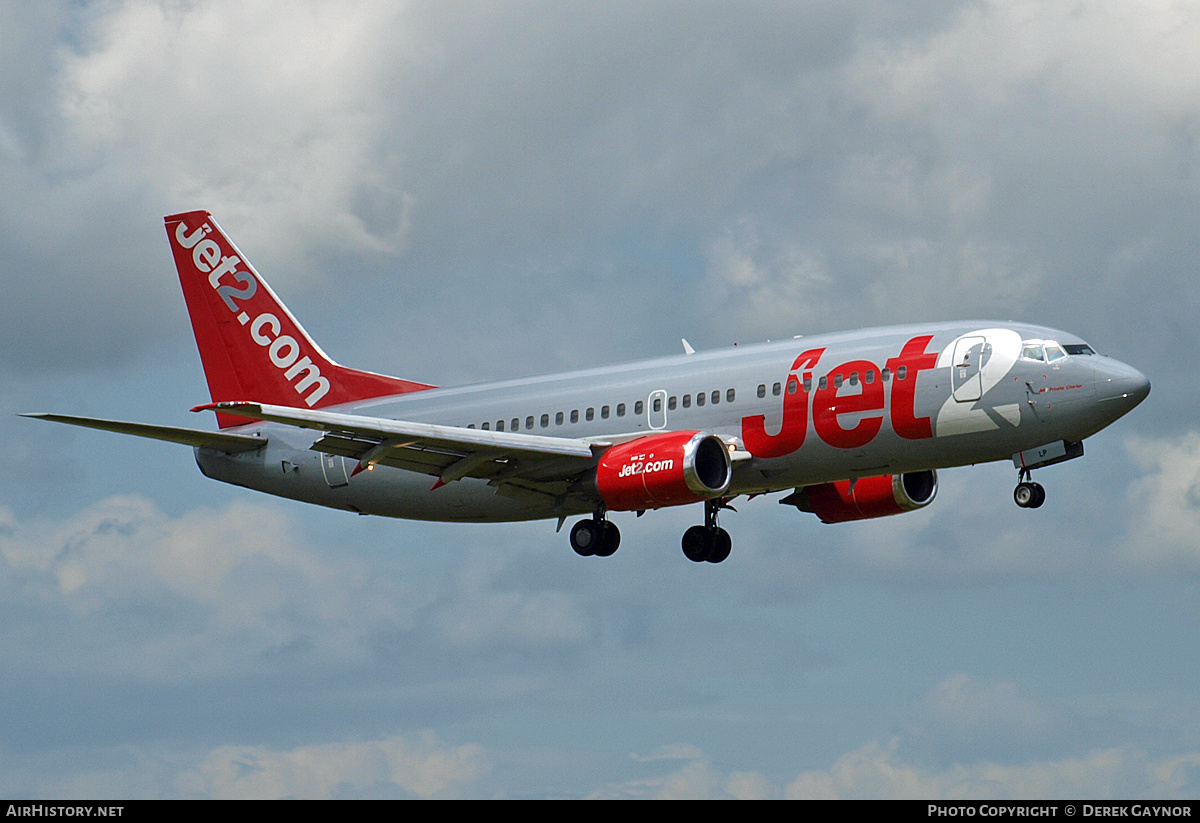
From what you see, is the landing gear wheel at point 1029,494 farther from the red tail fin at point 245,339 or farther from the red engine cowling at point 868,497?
the red tail fin at point 245,339

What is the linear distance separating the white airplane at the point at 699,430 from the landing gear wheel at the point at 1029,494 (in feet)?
0.17

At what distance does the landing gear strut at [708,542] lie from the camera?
5144 cm

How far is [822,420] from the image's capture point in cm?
4388

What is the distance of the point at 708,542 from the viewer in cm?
5144

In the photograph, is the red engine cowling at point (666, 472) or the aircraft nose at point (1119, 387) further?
the red engine cowling at point (666, 472)

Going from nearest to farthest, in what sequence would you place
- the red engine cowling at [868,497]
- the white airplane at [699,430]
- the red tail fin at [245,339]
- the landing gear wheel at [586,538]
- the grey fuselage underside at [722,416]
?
the grey fuselage underside at [722,416] < the white airplane at [699,430] < the landing gear wheel at [586,538] < the red engine cowling at [868,497] < the red tail fin at [245,339]

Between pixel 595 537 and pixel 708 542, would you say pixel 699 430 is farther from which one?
pixel 708 542

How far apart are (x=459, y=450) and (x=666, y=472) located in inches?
251

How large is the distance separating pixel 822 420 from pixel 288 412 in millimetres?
13311

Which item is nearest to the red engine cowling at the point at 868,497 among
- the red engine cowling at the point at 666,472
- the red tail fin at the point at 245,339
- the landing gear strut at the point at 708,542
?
the landing gear strut at the point at 708,542

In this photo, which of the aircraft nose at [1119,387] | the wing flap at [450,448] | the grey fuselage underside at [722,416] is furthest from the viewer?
the wing flap at [450,448]

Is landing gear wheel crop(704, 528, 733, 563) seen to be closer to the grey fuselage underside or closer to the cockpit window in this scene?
the grey fuselage underside
